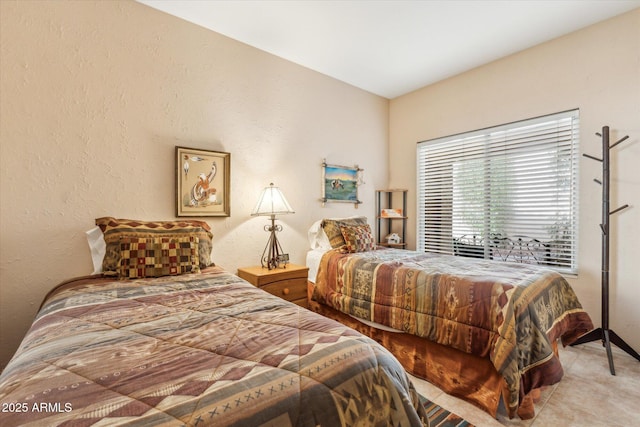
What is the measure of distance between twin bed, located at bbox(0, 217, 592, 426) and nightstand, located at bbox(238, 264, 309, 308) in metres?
0.31

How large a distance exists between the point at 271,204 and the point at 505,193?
2.59 meters

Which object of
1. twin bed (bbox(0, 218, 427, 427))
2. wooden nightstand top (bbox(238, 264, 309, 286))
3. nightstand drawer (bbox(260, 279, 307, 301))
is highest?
twin bed (bbox(0, 218, 427, 427))

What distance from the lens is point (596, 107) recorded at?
8.67ft

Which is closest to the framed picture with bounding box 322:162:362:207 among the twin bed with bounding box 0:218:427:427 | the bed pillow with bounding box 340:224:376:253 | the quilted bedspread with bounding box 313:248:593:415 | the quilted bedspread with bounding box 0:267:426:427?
the bed pillow with bounding box 340:224:376:253

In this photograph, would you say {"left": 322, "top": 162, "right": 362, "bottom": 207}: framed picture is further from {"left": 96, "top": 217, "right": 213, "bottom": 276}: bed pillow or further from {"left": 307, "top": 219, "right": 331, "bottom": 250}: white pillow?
{"left": 96, "top": 217, "right": 213, "bottom": 276}: bed pillow

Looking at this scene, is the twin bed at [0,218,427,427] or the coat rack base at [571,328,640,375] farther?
the coat rack base at [571,328,640,375]

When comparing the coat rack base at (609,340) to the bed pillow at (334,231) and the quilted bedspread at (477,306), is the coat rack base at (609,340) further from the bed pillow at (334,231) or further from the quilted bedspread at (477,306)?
the bed pillow at (334,231)

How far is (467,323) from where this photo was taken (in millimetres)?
1884

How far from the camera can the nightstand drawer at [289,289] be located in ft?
8.36

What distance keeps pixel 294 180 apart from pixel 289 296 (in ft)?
4.34

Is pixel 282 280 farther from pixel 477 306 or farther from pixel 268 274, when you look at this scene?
pixel 477 306

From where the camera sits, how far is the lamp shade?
9.05 feet

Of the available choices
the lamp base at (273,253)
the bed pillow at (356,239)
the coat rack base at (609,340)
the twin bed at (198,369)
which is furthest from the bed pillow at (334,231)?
the coat rack base at (609,340)

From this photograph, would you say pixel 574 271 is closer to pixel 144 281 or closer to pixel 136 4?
pixel 144 281
